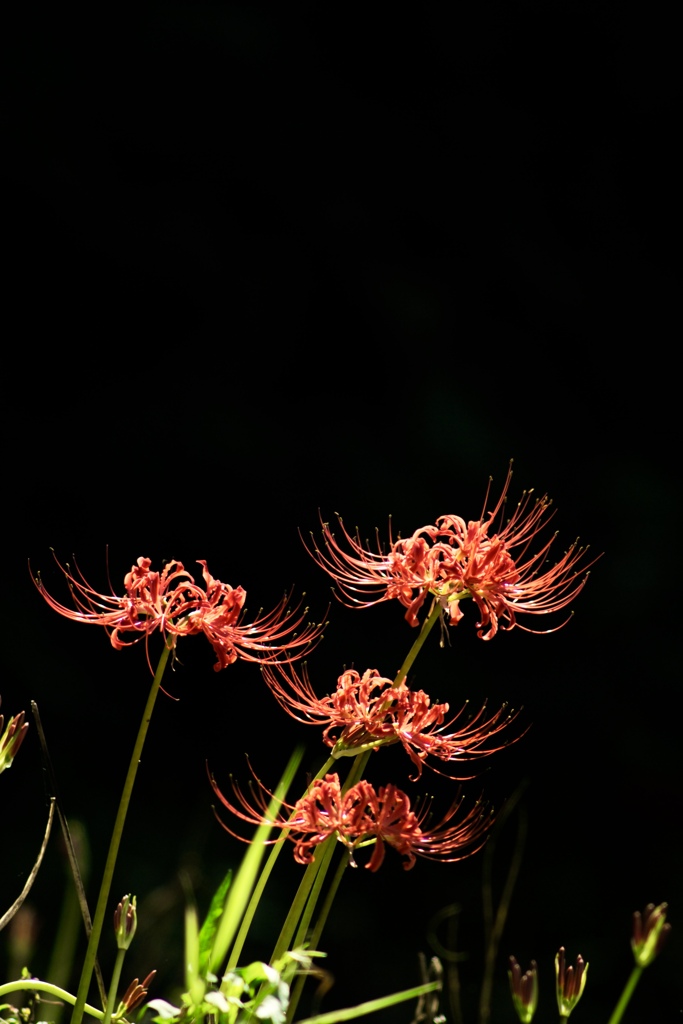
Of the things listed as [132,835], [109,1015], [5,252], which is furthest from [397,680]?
[5,252]

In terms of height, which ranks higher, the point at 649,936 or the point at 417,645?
the point at 417,645

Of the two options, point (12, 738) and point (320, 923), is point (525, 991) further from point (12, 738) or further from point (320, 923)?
point (12, 738)

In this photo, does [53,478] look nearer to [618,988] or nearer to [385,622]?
[385,622]

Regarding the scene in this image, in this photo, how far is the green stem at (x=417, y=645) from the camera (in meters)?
0.90

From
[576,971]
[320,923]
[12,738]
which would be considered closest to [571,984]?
[576,971]

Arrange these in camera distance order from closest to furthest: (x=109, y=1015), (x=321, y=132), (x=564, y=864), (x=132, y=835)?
(x=109, y=1015) → (x=132, y=835) → (x=564, y=864) → (x=321, y=132)

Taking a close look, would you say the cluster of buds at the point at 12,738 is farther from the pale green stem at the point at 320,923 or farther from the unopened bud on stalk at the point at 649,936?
the unopened bud on stalk at the point at 649,936

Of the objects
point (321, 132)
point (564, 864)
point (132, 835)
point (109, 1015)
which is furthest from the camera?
point (321, 132)

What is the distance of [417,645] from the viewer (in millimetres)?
936

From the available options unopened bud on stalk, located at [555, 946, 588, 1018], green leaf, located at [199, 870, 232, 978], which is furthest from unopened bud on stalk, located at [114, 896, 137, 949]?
unopened bud on stalk, located at [555, 946, 588, 1018]

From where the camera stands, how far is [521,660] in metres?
3.29

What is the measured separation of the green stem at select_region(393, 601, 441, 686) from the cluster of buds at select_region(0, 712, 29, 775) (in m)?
0.28

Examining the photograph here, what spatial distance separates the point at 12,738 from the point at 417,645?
315mm

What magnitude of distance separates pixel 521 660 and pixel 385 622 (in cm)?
38
